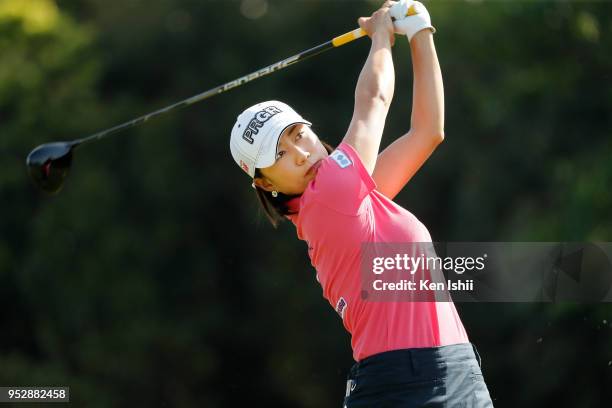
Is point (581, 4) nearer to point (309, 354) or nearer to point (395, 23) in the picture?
point (309, 354)

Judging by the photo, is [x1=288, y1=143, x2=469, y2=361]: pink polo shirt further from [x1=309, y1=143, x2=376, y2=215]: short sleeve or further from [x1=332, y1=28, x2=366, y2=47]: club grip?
[x1=332, y1=28, x2=366, y2=47]: club grip

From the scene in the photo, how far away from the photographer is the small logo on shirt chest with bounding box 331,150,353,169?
2.89 metres

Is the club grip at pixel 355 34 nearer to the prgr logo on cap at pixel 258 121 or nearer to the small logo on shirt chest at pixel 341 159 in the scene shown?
the prgr logo on cap at pixel 258 121

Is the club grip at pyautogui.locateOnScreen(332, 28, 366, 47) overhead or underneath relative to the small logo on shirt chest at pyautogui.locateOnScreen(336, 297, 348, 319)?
overhead

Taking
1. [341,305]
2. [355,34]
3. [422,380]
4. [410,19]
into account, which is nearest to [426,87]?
[410,19]

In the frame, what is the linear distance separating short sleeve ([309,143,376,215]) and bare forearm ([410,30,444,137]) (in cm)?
50

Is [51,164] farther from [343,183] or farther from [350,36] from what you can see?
[343,183]

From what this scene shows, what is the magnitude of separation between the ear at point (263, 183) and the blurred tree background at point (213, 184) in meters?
9.13

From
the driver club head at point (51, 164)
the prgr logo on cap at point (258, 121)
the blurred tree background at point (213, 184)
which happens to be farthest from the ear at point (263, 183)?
the blurred tree background at point (213, 184)

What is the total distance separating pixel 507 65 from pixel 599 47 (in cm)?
157

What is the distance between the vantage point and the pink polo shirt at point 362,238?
9.42ft

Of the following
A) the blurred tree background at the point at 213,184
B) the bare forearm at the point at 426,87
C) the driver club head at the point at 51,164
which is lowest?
the bare forearm at the point at 426,87

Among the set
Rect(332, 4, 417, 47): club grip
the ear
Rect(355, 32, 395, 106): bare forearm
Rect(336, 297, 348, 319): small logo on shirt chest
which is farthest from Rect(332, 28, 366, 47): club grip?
Rect(336, 297, 348, 319): small logo on shirt chest

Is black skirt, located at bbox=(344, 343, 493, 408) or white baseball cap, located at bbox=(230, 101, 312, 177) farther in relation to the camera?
white baseball cap, located at bbox=(230, 101, 312, 177)
